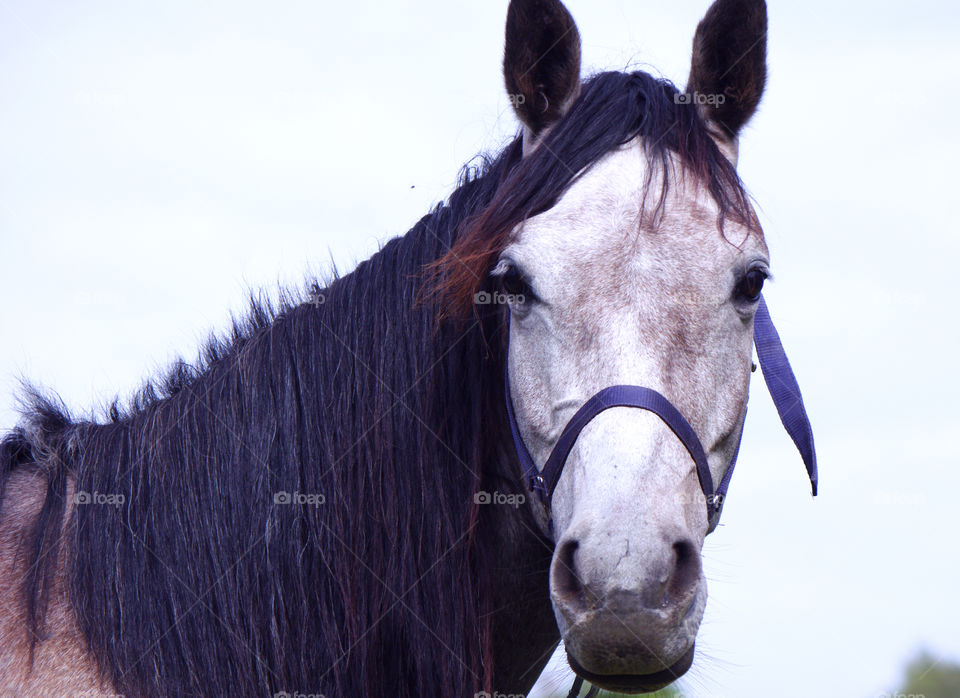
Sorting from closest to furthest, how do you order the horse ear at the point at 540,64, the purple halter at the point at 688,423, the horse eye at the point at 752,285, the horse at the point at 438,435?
the purple halter at the point at 688,423 < the horse at the point at 438,435 < the horse eye at the point at 752,285 < the horse ear at the point at 540,64

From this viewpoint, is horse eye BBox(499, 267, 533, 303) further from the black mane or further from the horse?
the black mane

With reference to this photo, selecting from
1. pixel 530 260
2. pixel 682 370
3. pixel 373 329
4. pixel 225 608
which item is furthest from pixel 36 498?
pixel 682 370

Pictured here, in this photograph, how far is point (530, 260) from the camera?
328 centimetres

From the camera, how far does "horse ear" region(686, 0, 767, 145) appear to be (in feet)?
12.7

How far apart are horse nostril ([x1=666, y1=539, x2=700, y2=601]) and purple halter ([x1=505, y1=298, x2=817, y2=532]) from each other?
1.27ft

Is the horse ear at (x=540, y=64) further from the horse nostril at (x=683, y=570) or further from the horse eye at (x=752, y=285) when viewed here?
the horse nostril at (x=683, y=570)

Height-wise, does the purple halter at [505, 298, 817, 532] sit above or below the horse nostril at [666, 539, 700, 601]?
above

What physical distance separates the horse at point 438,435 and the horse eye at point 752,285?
13 millimetres

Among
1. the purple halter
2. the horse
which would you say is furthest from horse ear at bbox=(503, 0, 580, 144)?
the purple halter

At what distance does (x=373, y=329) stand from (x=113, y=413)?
4.63ft

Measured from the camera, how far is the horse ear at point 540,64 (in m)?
3.88

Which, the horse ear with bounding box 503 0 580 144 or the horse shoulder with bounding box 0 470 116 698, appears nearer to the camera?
the horse shoulder with bounding box 0 470 116 698

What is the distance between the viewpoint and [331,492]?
11.4ft

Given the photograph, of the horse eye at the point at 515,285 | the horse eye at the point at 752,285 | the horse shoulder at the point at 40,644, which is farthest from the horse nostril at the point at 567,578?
the horse shoulder at the point at 40,644
